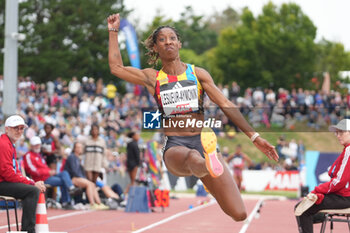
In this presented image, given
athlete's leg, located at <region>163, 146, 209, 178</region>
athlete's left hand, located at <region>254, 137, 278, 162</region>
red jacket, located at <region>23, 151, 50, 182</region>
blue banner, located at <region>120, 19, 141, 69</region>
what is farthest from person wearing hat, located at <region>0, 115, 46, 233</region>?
blue banner, located at <region>120, 19, 141, 69</region>

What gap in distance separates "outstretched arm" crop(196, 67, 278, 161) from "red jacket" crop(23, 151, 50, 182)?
681 cm

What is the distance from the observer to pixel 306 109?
98.7 feet

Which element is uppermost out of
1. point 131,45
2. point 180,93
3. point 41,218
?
point 131,45

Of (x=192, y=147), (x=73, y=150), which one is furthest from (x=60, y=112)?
(x=192, y=147)

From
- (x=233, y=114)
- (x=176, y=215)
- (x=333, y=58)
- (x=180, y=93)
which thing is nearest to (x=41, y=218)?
(x=180, y=93)

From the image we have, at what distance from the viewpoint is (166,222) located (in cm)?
1184

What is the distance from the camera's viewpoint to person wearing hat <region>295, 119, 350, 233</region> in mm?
7176

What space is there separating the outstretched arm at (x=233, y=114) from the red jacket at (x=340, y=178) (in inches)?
69.7

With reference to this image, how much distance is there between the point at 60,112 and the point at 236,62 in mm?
34191

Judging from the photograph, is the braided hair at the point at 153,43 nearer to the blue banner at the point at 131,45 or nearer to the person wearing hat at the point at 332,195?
the person wearing hat at the point at 332,195

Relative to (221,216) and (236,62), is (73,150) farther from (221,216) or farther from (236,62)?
(236,62)

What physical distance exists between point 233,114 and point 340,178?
2.00 m

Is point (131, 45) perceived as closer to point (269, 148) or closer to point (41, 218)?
point (41, 218)

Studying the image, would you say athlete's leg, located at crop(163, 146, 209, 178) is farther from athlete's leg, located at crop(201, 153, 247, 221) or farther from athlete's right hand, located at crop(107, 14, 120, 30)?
athlete's right hand, located at crop(107, 14, 120, 30)
